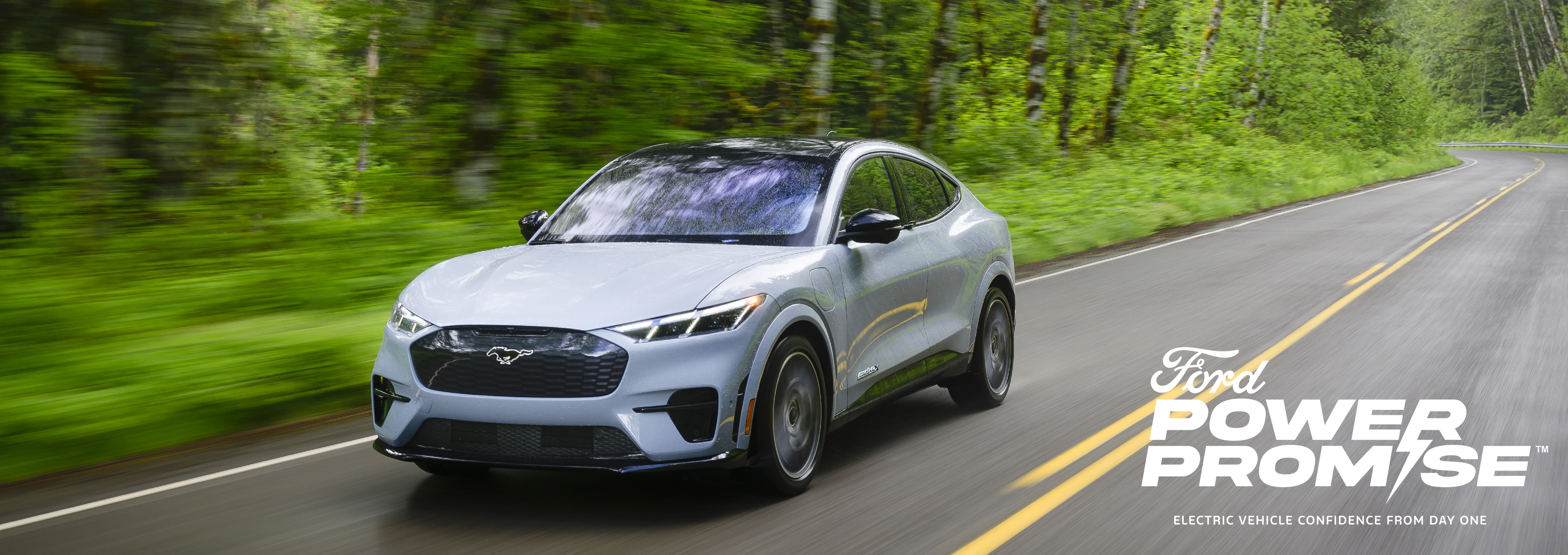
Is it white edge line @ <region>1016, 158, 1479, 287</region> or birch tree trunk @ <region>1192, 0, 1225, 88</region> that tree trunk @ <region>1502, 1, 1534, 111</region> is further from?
birch tree trunk @ <region>1192, 0, 1225, 88</region>

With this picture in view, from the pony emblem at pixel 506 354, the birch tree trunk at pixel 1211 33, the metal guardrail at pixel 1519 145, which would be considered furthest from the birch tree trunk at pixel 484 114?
the metal guardrail at pixel 1519 145

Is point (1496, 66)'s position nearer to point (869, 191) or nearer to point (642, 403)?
point (869, 191)

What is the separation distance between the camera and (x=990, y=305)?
23.9 ft

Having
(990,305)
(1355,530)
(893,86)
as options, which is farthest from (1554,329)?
(893,86)

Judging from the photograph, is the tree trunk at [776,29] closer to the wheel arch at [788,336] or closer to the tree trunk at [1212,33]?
the wheel arch at [788,336]

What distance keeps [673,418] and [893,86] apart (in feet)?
59.3

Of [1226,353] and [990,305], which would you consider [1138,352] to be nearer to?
[1226,353]

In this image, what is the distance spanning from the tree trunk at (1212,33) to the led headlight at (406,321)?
31998mm

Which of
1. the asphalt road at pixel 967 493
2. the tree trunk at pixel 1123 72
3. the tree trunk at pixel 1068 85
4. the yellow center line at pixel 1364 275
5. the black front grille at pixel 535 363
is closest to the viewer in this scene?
the black front grille at pixel 535 363

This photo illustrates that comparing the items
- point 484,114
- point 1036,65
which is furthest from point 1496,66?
point 484,114

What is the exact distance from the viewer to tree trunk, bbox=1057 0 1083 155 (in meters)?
28.5

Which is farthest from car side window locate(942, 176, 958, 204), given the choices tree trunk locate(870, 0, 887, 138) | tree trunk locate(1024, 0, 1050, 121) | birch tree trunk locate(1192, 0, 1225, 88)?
birch tree trunk locate(1192, 0, 1225, 88)

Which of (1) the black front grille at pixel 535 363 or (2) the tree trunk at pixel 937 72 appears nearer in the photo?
(1) the black front grille at pixel 535 363

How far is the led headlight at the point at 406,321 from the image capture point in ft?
15.6
